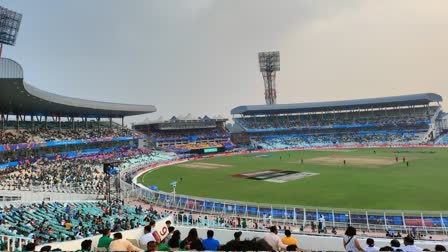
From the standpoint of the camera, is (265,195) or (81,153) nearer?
(265,195)

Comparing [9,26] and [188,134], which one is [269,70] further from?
[9,26]

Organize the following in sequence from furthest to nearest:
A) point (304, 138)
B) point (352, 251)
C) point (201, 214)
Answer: point (304, 138), point (201, 214), point (352, 251)

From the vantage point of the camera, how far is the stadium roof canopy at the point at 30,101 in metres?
28.8

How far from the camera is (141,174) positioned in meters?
46.5

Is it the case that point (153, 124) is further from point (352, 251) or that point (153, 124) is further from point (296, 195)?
point (352, 251)

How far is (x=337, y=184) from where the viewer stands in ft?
106

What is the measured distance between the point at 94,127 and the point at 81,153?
597 inches

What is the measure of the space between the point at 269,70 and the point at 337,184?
242 feet

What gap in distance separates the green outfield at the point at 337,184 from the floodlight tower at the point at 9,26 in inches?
1036

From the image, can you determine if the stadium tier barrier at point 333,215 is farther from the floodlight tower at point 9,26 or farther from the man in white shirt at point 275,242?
the floodlight tower at point 9,26

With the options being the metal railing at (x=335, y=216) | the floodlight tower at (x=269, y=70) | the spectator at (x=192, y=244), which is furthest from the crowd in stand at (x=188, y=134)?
the spectator at (x=192, y=244)

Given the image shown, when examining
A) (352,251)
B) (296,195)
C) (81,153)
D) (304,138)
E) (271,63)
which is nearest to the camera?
(352,251)

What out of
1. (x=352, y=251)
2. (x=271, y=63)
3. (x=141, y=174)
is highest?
(x=271, y=63)

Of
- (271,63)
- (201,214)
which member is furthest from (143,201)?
(271,63)
